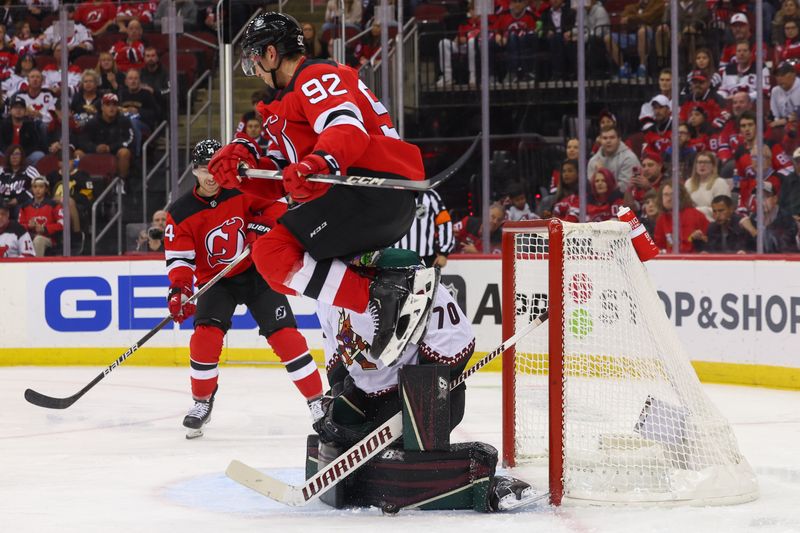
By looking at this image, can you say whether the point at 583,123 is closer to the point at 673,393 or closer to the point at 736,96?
the point at 736,96

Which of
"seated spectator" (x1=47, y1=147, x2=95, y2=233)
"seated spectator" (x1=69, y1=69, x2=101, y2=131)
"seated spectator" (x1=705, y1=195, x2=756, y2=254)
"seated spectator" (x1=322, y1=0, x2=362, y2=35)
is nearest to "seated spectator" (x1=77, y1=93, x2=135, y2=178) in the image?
"seated spectator" (x1=69, y1=69, x2=101, y2=131)

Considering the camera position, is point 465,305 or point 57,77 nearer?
point 465,305

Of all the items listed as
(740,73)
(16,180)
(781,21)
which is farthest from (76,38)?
(781,21)

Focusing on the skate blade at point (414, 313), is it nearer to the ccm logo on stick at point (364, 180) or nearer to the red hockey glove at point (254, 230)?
the ccm logo on stick at point (364, 180)

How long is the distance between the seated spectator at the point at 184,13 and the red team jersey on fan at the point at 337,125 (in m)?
4.09

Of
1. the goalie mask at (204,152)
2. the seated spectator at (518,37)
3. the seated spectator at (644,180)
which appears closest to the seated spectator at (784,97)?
the seated spectator at (644,180)

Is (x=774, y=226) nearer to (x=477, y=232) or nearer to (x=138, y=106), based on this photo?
(x=477, y=232)

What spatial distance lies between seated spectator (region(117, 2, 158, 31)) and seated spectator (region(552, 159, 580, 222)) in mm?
2517

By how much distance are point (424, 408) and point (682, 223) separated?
3.62 m

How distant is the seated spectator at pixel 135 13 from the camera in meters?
6.94

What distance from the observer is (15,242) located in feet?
22.6

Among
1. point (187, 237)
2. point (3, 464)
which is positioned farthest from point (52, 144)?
point (3, 464)

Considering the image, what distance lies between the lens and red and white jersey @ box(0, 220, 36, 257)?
686 centimetres

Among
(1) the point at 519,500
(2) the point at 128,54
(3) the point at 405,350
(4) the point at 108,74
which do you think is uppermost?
(2) the point at 128,54
